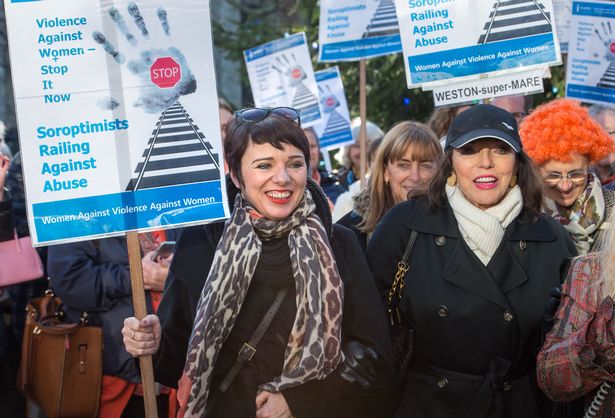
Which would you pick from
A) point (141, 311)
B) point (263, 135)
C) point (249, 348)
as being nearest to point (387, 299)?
point (249, 348)

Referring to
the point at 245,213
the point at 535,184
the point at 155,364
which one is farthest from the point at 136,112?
the point at 535,184

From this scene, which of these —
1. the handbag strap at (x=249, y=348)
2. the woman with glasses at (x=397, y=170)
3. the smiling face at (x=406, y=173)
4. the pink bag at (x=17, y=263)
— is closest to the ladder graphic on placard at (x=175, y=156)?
the handbag strap at (x=249, y=348)

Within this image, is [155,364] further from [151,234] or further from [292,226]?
[151,234]

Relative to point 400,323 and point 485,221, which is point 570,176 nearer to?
point 485,221

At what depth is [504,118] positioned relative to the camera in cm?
414

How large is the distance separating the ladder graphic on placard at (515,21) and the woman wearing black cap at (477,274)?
129 centimetres

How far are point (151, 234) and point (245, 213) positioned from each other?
75.0 inches

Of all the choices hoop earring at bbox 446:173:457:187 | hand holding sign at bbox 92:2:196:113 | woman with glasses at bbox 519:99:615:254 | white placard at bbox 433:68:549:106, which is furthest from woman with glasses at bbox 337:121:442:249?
hand holding sign at bbox 92:2:196:113

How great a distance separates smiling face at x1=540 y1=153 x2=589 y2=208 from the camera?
4.96 metres

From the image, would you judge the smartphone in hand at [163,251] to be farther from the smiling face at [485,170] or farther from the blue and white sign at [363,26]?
the blue and white sign at [363,26]

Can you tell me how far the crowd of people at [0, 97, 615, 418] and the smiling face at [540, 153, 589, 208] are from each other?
0.79 metres

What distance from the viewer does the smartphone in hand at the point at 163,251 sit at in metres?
5.17

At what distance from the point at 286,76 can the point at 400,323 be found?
534cm

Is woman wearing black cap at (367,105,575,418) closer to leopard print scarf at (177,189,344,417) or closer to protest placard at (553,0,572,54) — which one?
leopard print scarf at (177,189,344,417)
